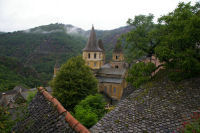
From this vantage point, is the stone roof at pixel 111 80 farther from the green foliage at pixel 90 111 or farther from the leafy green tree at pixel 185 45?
the leafy green tree at pixel 185 45

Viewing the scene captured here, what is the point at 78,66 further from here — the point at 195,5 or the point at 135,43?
A: the point at 195,5

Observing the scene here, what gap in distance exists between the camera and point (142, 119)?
590cm

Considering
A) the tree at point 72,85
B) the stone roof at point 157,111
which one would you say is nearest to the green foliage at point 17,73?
the tree at point 72,85

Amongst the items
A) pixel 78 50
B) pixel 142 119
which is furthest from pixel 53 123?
pixel 78 50

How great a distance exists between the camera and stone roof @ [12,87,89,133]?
12.2ft

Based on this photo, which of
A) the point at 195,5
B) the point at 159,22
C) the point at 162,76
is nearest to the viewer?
the point at 162,76

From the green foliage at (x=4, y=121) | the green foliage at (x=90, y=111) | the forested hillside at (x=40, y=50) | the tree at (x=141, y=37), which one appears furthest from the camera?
the forested hillside at (x=40, y=50)

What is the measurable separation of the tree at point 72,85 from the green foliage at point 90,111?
198 inches

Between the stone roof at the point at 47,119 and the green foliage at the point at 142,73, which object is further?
the green foliage at the point at 142,73

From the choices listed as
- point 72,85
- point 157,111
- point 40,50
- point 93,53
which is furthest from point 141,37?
point 40,50

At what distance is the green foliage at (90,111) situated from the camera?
1083 cm

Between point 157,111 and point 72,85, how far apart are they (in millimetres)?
13969

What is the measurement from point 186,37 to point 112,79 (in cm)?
2526

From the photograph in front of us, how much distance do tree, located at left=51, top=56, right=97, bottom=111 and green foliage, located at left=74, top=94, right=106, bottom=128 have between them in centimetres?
502
